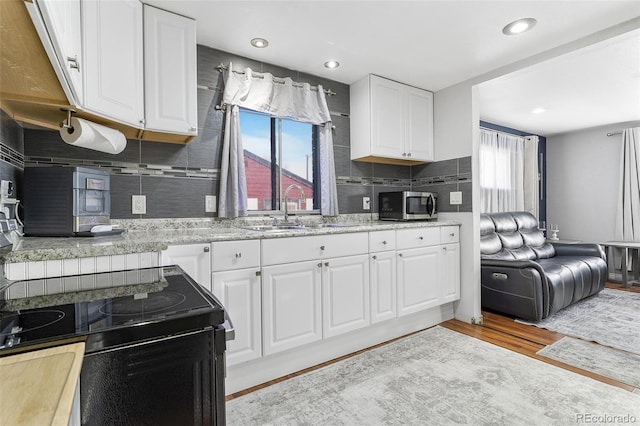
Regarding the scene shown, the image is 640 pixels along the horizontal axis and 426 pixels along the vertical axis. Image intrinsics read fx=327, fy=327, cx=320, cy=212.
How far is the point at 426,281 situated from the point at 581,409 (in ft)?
4.26

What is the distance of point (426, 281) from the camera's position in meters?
2.86

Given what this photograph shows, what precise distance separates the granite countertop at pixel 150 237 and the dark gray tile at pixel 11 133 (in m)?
0.46

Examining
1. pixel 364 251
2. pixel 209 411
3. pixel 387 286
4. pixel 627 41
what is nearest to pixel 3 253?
pixel 209 411

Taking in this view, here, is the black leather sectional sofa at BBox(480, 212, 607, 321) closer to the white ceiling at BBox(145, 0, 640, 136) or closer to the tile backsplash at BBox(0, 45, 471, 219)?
the tile backsplash at BBox(0, 45, 471, 219)

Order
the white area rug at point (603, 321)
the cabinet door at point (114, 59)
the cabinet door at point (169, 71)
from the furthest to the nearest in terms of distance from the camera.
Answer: the white area rug at point (603, 321) → the cabinet door at point (169, 71) → the cabinet door at point (114, 59)

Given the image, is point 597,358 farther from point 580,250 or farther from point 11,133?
point 11,133

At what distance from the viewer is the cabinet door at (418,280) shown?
8.83 ft

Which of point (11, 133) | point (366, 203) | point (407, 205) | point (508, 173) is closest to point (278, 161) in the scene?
point (366, 203)

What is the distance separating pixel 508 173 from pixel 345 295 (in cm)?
392

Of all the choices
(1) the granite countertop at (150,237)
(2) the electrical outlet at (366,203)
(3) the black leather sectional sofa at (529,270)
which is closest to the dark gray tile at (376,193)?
(2) the electrical outlet at (366,203)

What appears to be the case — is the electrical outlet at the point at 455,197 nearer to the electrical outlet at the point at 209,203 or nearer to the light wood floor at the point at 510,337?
the light wood floor at the point at 510,337

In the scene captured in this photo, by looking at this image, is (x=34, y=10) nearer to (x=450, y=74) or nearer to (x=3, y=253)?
(x=3, y=253)

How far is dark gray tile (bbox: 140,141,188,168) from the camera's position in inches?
86.3

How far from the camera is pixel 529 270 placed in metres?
3.02
